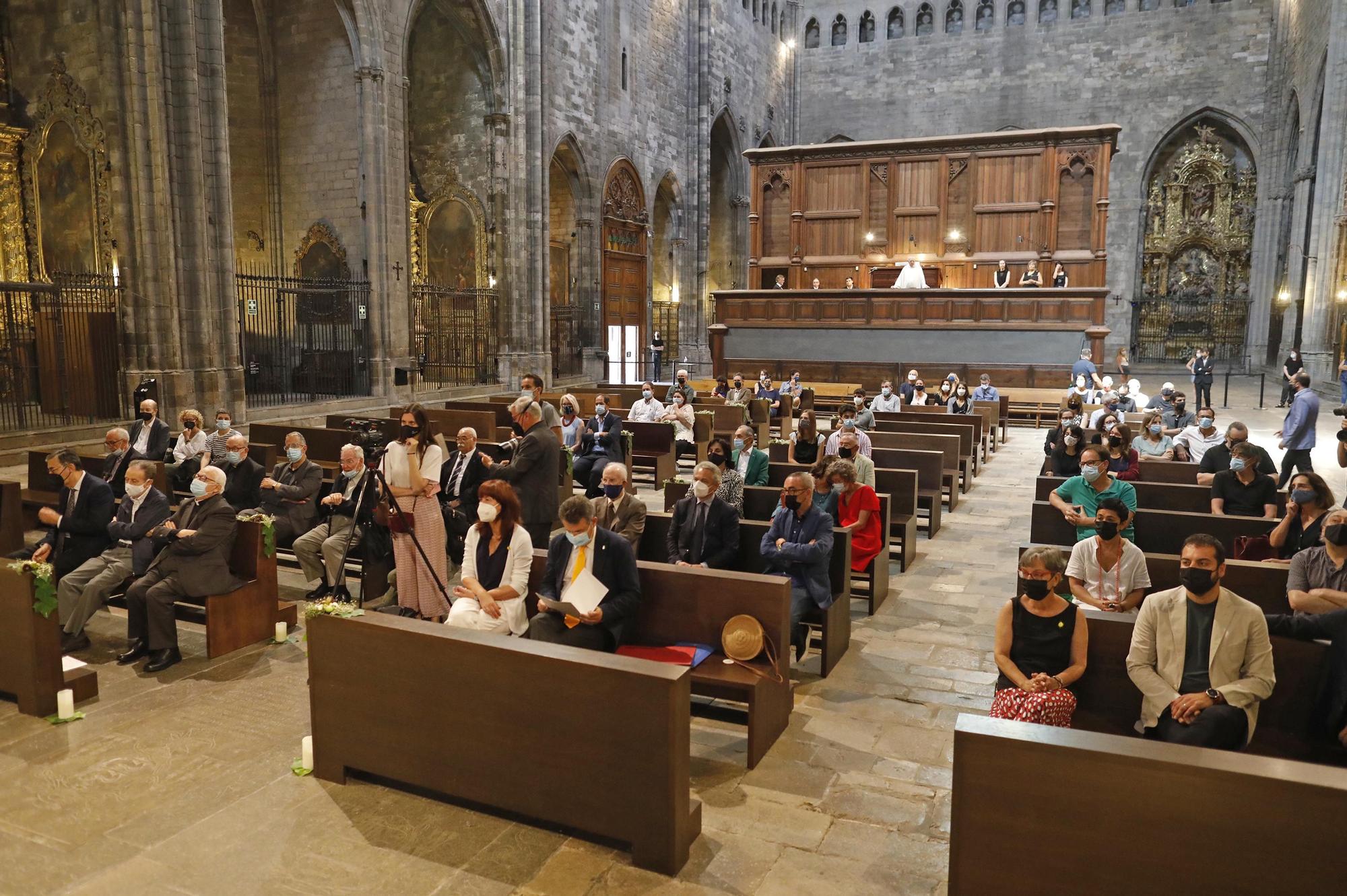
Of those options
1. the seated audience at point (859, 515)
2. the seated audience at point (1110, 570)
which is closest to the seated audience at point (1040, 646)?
the seated audience at point (1110, 570)

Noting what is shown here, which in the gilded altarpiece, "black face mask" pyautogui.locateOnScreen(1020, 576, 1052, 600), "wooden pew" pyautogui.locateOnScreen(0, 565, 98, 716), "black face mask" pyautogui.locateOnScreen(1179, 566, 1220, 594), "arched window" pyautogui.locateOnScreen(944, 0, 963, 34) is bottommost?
"wooden pew" pyautogui.locateOnScreen(0, 565, 98, 716)

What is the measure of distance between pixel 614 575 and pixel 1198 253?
105 ft

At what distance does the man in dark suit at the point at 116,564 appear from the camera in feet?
20.1

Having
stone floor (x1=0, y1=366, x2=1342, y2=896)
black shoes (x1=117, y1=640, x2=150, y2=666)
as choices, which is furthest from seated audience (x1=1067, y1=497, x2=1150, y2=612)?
black shoes (x1=117, y1=640, x2=150, y2=666)

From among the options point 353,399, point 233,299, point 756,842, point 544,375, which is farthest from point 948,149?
point 756,842

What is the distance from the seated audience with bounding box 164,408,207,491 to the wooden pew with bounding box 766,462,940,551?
565 centimetres

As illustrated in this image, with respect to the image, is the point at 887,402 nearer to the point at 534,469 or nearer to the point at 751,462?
the point at 751,462

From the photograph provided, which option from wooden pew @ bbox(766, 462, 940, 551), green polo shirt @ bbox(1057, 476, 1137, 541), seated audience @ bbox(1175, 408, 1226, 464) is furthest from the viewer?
seated audience @ bbox(1175, 408, 1226, 464)

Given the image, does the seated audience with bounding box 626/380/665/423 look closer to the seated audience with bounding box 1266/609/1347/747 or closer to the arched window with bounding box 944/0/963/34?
the seated audience with bounding box 1266/609/1347/747

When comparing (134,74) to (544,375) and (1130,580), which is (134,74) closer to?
(544,375)

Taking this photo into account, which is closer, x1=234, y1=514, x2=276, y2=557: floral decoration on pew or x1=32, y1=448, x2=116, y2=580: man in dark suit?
x1=234, y1=514, x2=276, y2=557: floral decoration on pew

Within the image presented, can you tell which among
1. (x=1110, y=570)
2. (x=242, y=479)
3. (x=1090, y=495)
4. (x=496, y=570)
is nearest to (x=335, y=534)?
(x=242, y=479)

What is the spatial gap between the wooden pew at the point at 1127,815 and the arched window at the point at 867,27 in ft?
117

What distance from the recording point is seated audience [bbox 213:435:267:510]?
7.75 metres
